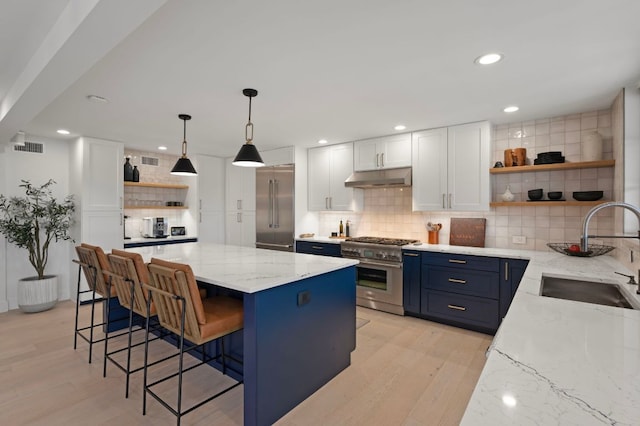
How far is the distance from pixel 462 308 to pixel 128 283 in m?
3.16

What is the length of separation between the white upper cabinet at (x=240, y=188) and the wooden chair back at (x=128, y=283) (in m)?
3.13

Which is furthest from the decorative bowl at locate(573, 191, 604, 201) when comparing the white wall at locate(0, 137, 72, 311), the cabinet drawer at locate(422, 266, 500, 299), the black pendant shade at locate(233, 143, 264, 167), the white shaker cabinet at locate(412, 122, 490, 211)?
the white wall at locate(0, 137, 72, 311)

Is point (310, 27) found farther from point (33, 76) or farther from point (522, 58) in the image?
point (33, 76)

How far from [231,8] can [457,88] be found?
72.4 inches

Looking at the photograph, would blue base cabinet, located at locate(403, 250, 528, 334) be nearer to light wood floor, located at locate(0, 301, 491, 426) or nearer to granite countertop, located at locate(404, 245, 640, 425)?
light wood floor, located at locate(0, 301, 491, 426)

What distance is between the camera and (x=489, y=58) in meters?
2.08

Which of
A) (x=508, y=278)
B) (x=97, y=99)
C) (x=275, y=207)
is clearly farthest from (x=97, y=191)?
(x=508, y=278)

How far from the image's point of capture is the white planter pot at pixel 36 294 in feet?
12.9

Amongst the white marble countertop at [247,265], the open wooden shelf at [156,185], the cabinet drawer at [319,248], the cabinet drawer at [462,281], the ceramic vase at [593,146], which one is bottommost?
the cabinet drawer at [462,281]

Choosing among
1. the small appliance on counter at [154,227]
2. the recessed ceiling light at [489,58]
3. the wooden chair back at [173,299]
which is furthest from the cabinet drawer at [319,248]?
the recessed ceiling light at [489,58]

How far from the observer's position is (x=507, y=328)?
113 cm

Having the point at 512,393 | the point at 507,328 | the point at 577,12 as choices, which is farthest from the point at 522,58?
the point at 512,393

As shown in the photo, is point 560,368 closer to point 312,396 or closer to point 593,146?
point 312,396

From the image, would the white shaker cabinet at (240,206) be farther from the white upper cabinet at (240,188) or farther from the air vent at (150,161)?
the air vent at (150,161)
